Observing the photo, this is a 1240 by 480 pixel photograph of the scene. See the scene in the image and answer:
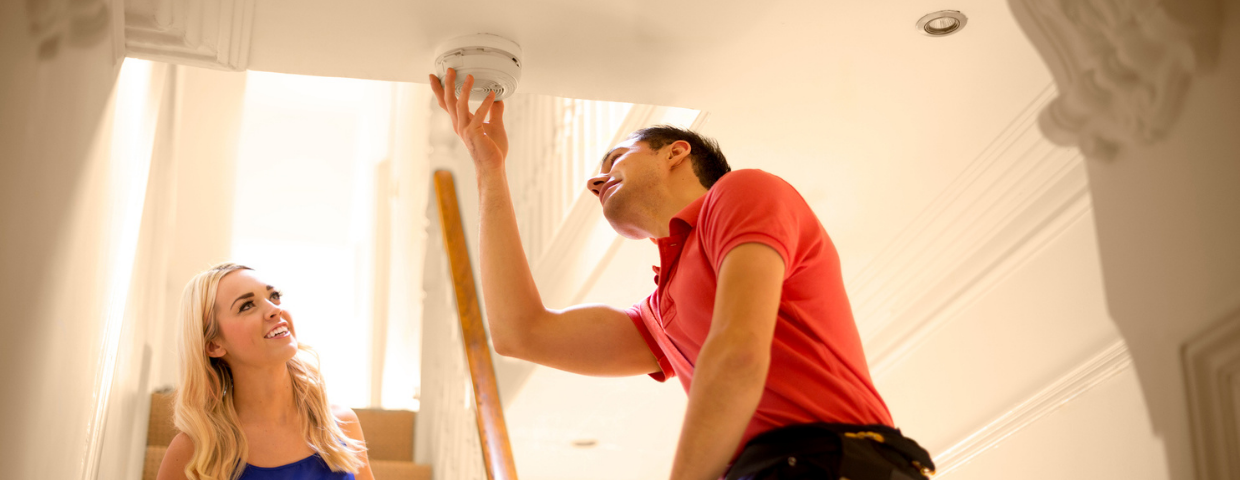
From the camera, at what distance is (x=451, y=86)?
2373 mm

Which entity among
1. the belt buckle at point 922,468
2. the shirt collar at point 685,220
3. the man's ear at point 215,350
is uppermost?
the shirt collar at point 685,220

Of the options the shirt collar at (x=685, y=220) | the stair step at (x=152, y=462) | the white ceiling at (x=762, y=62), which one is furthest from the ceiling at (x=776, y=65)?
the stair step at (x=152, y=462)

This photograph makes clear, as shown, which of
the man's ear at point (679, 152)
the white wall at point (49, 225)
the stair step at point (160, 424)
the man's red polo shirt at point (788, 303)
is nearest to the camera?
the white wall at point (49, 225)

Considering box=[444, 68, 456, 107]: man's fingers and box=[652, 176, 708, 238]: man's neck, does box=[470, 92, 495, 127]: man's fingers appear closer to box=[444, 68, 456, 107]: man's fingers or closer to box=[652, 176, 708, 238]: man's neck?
box=[444, 68, 456, 107]: man's fingers

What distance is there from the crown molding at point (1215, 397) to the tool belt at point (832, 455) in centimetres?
67

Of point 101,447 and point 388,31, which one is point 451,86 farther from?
point 101,447

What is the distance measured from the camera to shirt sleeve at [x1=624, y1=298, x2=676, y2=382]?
7.30ft

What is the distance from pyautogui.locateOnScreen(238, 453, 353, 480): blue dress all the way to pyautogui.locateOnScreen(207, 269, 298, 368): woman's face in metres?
0.30

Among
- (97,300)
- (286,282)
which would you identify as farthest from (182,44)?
(286,282)

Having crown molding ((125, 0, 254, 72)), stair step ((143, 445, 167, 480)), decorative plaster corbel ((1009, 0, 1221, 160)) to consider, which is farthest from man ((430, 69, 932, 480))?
stair step ((143, 445, 167, 480))

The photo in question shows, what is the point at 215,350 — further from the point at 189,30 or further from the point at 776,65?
the point at 776,65

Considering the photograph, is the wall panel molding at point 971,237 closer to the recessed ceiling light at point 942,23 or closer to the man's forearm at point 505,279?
the recessed ceiling light at point 942,23

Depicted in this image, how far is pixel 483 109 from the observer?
238cm

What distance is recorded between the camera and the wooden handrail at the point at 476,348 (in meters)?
2.68
